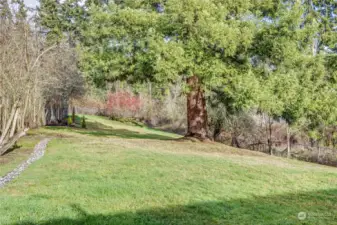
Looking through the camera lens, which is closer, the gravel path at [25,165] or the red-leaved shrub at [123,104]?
the gravel path at [25,165]

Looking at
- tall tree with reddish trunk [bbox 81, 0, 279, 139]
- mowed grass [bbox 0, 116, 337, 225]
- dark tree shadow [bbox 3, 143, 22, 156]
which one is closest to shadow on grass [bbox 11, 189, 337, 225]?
mowed grass [bbox 0, 116, 337, 225]

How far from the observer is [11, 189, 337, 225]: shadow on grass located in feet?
17.6

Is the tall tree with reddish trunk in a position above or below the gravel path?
above

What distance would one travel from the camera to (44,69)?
2219cm

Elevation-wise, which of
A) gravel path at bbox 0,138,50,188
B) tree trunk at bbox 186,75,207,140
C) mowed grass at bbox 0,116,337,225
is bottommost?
gravel path at bbox 0,138,50,188

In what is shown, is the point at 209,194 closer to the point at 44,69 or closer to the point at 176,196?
the point at 176,196

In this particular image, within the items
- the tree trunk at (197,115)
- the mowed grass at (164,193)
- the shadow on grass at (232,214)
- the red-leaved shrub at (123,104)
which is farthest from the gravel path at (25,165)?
the red-leaved shrub at (123,104)

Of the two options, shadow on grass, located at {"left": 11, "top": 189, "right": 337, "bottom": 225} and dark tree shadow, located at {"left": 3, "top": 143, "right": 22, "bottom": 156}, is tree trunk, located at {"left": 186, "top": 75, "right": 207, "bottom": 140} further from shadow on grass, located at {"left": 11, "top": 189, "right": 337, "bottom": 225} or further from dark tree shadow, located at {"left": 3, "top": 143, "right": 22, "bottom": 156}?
shadow on grass, located at {"left": 11, "top": 189, "right": 337, "bottom": 225}

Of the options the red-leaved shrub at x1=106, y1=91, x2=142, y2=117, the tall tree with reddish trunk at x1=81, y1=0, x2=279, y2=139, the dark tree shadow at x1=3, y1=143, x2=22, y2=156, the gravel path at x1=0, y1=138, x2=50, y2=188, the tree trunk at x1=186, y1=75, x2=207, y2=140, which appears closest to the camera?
the gravel path at x1=0, y1=138, x2=50, y2=188

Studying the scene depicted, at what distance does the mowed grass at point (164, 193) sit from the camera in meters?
5.56

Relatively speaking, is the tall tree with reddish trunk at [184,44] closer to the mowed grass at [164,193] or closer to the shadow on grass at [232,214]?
the mowed grass at [164,193]

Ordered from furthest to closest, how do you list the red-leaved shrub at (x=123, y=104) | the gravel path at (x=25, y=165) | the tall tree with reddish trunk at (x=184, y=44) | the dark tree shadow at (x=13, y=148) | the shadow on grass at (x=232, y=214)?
the red-leaved shrub at (x=123, y=104)
the dark tree shadow at (x=13, y=148)
the tall tree with reddish trunk at (x=184, y=44)
the gravel path at (x=25, y=165)
the shadow on grass at (x=232, y=214)

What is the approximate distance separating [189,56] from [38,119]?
15.3 meters

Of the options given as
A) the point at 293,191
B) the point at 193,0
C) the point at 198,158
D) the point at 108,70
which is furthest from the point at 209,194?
the point at 108,70
